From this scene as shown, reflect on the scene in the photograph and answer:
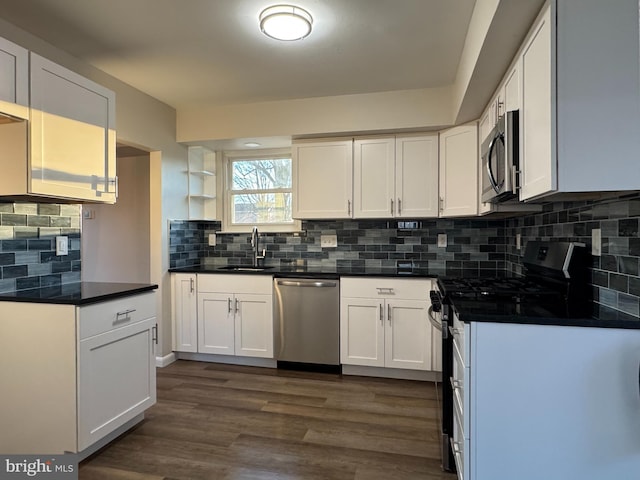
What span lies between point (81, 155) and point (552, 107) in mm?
2313

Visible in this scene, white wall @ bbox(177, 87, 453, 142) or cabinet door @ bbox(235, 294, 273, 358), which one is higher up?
white wall @ bbox(177, 87, 453, 142)

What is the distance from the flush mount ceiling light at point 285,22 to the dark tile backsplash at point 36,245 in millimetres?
1724

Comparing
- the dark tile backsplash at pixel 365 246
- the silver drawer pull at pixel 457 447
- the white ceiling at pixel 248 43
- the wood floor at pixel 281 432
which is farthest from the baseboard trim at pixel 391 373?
the white ceiling at pixel 248 43

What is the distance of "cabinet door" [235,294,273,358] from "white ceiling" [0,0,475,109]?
1814 mm

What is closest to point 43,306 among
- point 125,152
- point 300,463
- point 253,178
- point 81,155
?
point 81,155

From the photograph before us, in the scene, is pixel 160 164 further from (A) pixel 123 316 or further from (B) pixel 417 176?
(B) pixel 417 176

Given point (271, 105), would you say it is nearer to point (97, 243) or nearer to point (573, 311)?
point (97, 243)

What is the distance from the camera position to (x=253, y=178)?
4.07 meters

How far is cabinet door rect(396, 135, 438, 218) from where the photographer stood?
324 centimetres

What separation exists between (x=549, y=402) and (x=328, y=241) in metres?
2.59

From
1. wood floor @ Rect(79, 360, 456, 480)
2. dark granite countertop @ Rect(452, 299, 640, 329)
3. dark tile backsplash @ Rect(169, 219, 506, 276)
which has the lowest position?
wood floor @ Rect(79, 360, 456, 480)

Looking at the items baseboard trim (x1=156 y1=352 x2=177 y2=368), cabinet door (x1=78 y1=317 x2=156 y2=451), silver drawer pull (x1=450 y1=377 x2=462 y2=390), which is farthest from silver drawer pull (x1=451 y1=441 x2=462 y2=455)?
baseboard trim (x1=156 y1=352 x2=177 y2=368)

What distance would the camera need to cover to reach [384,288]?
3.15 metres

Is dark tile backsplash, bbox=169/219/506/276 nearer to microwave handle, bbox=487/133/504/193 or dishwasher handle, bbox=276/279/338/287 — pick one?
dishwasher handle, bbox=276/279/338/287
